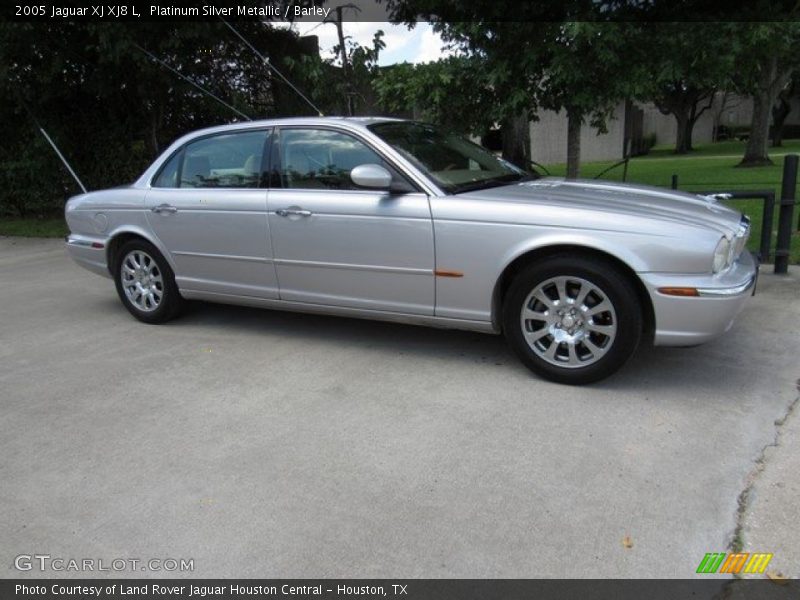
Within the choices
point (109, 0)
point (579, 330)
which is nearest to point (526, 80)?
point (579, 330)

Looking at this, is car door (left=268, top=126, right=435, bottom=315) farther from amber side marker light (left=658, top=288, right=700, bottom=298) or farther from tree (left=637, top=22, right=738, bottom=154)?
tree (left=637, top=22, right=738, bottom=154)

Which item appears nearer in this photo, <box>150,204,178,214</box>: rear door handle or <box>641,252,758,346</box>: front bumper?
<box>641,252,758,346</box>: front bumper

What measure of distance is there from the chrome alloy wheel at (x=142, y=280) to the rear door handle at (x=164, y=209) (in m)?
0.42

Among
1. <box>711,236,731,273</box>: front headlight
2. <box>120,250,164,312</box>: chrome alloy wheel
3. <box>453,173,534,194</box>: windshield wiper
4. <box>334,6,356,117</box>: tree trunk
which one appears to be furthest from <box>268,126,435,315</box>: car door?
<box>334,6,356,117</box>: tree trunk

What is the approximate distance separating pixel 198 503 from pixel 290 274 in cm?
220

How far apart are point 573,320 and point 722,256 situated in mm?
887

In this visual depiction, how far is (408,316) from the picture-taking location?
4.52 m

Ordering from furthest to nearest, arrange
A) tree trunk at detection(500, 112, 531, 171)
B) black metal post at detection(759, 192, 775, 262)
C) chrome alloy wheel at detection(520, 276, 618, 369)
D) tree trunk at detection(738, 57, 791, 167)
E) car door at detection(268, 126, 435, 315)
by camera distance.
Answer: tree trunk at detection(738, 57, 791, 167)
tree trunk at detection(500, 112, 531, 171)
black metal post at detection(759, 192, 775, 262)
car door at detection(268, 126, 435, 315)
chrome alloy wheel at detection(520, 276, 618, 369)

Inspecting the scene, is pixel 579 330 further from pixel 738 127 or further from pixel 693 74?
pixel 738 127

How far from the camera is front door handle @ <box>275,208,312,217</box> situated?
470 centimetres

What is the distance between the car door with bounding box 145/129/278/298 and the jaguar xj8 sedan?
1 centimetres

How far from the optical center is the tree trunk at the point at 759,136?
20.8 metres

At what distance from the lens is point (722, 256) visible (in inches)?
149
